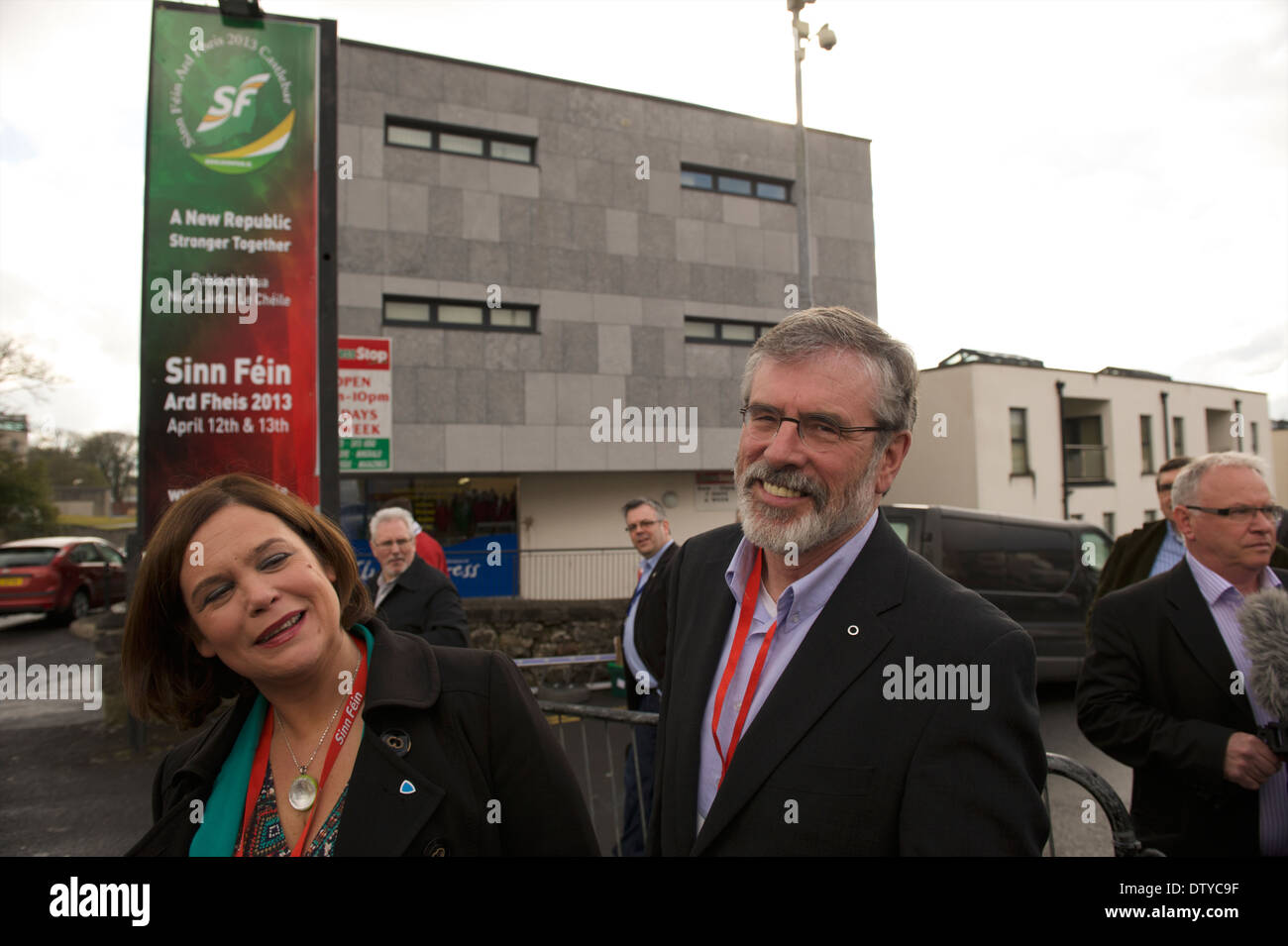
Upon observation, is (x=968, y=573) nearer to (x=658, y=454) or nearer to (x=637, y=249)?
(x=658, y=454)

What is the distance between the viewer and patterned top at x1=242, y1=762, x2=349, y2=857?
5.02 feet

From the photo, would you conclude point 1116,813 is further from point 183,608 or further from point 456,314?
point 456,314

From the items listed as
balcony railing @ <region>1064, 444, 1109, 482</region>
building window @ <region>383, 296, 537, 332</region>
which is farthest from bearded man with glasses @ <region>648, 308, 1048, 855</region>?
balcony railing @ <region>1064, 444, 1109, 482</region>

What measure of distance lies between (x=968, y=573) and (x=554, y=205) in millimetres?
11009

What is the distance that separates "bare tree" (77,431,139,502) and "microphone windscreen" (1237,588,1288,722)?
46.6 ft

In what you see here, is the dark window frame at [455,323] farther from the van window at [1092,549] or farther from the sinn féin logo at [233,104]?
the van window at [1092,549]

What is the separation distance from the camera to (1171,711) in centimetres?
244

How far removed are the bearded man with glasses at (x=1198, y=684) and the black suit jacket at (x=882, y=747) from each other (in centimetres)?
119

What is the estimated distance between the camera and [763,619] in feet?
5.78

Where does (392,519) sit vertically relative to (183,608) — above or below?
above

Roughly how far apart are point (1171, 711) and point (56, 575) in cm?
1504
